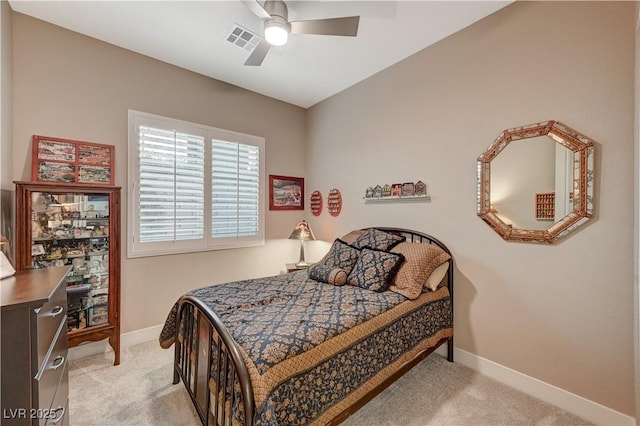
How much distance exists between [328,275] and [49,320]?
1.86m

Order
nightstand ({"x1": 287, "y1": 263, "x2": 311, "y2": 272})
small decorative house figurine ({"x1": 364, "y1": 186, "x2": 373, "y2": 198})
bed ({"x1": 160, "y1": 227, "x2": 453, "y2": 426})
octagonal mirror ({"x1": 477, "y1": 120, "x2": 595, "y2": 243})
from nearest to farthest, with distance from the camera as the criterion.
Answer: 1. bed ({"x1": 160, "y1": 227, "x2": 453, "y2": 426})
2. octagonal mirror ({"x1": 477, "y1": 120, "x2": 595, "y2": 243})
3. small decorative house figurine ({"x1": 364, "y1": 186, "x2": 373, "y2": 198})
4. nightstand ({"x1": 287, "y1": 263, "x2": 311, "y2": 272})

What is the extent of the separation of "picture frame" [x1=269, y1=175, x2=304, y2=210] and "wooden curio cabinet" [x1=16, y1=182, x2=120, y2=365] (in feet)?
6.33

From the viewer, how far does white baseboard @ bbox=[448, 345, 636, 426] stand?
5.73 ft

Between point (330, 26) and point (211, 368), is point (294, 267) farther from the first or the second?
point (330, 26)

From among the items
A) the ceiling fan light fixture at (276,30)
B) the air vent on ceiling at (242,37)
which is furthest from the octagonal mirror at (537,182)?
the air vent on ceiling at (242,37)

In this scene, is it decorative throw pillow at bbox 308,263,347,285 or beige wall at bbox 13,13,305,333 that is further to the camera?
decorative throw pillow at bbox 308,263,347,285

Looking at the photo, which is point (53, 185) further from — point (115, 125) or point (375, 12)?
point (375, 12)

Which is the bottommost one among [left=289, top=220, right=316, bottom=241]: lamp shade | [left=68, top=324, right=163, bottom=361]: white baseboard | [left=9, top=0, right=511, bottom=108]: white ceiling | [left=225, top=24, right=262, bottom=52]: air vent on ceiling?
[left=68, top=324, right=163, bottom=361]: white baseboard

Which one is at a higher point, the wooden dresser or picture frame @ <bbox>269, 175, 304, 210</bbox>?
picture frame @ <bbox>269, 175, 304, 210</bbox>

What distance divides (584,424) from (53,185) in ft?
14.2

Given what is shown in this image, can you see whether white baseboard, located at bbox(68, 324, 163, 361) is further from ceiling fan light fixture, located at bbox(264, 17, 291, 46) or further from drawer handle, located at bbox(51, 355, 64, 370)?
ceiling fan light fixture, located at bbox(264, 17, 291, 46)

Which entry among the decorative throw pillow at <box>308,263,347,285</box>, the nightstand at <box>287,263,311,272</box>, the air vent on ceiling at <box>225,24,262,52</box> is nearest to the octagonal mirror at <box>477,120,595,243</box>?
the decorative throw pillow at <box>308,263,347,285</box>

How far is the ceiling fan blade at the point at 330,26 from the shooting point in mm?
1949

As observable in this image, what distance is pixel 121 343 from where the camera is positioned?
2.78 meters
